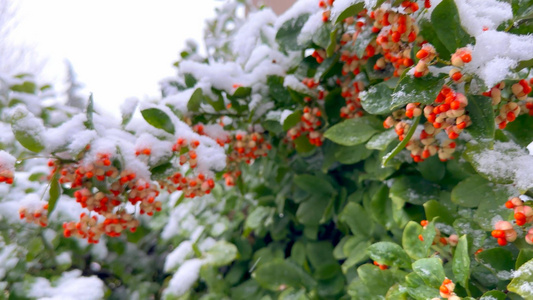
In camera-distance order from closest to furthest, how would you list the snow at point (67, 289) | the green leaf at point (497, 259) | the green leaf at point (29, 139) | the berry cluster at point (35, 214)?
the green leaf at point (497, 259)
the green leaf at point (29, 139)
the berry cluster at point (35, 214)
the snow at point (67, 289)

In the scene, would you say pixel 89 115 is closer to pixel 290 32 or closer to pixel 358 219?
pixel 290 32

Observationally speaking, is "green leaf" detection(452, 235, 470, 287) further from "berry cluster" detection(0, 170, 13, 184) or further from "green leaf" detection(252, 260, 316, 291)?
"berry cluster" detection(0, 170, 13, 184)

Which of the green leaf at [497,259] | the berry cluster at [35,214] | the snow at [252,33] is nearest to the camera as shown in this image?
the green leaf at [497,259]

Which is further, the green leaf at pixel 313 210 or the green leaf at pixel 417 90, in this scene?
the green leaf at pixel 313 210

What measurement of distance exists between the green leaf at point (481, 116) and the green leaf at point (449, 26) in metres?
0.07

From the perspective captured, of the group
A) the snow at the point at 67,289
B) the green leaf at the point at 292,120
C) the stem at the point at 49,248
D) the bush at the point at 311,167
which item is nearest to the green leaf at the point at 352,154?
the bush at the point at 311,167

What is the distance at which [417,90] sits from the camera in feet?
1.47

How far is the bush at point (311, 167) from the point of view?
47cm

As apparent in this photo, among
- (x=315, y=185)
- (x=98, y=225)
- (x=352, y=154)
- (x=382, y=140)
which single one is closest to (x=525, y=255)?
(x=382, y=140)

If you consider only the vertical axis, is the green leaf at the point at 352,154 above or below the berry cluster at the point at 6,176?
below

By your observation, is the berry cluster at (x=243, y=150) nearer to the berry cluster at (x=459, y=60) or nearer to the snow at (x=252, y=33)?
the snow at (x=252, y=33)

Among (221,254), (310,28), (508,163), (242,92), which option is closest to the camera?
(508,163)

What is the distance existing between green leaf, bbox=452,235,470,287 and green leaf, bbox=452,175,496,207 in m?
0.11

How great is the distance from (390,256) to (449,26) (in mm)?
330
